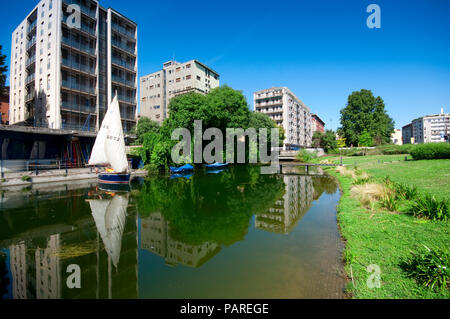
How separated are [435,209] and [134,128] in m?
40.9

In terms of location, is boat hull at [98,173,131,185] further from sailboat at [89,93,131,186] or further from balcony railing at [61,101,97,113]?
balcony railing at [61,101,97,113]

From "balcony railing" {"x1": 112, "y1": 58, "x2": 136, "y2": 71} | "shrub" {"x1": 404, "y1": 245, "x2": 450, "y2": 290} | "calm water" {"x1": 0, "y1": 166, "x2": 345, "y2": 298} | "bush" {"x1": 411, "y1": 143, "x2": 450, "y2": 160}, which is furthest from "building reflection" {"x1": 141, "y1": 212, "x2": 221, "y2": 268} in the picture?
"balcony railing" {"x1": 112, "y1": 58, "x2": 136, "y2": 71}

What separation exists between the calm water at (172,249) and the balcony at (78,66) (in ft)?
87.4

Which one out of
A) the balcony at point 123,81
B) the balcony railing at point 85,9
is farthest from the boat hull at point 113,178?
the balcony railing at point 85,9

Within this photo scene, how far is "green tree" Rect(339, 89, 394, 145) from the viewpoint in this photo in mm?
53562

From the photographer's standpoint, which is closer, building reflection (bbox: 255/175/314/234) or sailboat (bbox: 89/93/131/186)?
building reflection (bbox: 255/175/314/234)

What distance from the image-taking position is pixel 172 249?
700 centimetres

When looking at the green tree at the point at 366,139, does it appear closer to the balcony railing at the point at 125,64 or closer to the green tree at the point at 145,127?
the green tree at the point at 145,127

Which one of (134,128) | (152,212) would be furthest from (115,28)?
(152,212)

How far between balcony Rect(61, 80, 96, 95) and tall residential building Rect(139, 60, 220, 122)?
27.8 metres

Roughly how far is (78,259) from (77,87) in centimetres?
3505

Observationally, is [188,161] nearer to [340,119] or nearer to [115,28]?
[115,28]

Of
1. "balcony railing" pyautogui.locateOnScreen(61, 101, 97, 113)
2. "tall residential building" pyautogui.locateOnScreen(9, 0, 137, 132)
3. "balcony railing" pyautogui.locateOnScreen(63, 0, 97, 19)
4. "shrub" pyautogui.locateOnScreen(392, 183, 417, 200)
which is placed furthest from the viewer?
"balcony railing" pyautogui.locateOnScreen(63, 0, 97, 19)

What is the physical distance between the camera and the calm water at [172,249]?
4844mm
